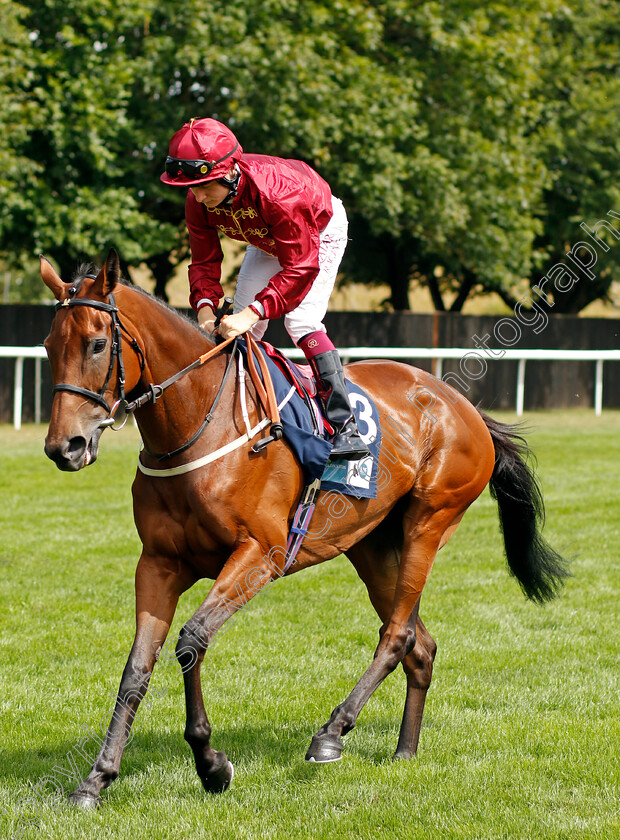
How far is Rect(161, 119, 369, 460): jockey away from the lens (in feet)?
11.6

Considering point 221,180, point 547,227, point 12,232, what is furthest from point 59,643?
point 547,227

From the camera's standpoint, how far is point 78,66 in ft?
50.2

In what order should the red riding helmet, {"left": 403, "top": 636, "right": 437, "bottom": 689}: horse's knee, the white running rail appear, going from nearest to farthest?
the red riding helmet → {"left": 403, "top": 636, "right": 437, "bottom": 689}: horse's knee → the white running rail

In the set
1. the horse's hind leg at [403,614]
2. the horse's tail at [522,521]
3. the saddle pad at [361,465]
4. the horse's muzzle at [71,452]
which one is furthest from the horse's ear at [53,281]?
the horse's tail at [522,521]

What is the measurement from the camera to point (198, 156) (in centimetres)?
348

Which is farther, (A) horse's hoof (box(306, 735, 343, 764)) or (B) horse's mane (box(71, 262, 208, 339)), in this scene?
(A) horse's hoof (box(306, 735, 343, 764))

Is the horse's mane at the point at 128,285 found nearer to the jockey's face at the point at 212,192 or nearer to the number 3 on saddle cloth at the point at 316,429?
the number 3 on saddle cloth at the point at 316,429

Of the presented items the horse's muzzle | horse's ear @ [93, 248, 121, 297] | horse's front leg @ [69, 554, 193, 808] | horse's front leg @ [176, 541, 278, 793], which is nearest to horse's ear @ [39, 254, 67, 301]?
horse's ear @ [93, 248, 121, 297]

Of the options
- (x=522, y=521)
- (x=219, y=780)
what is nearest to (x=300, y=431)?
(x=219, y=780)

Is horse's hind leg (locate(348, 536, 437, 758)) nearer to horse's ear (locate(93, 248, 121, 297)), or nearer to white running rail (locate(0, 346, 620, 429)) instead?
horse's ear (locate(93, 248, 121, 297))

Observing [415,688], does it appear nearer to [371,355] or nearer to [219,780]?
[219,780]

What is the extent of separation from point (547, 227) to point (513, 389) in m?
4.46

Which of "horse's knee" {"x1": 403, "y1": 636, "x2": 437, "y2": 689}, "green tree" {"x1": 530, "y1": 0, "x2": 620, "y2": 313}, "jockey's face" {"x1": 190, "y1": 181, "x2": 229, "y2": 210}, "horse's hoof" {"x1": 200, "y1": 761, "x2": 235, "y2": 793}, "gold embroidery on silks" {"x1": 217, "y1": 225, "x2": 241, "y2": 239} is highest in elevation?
"green tree" {"x1": 530, "y1": 0, "x2": 620, "y2": 313}

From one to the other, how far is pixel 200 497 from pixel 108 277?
81cm
